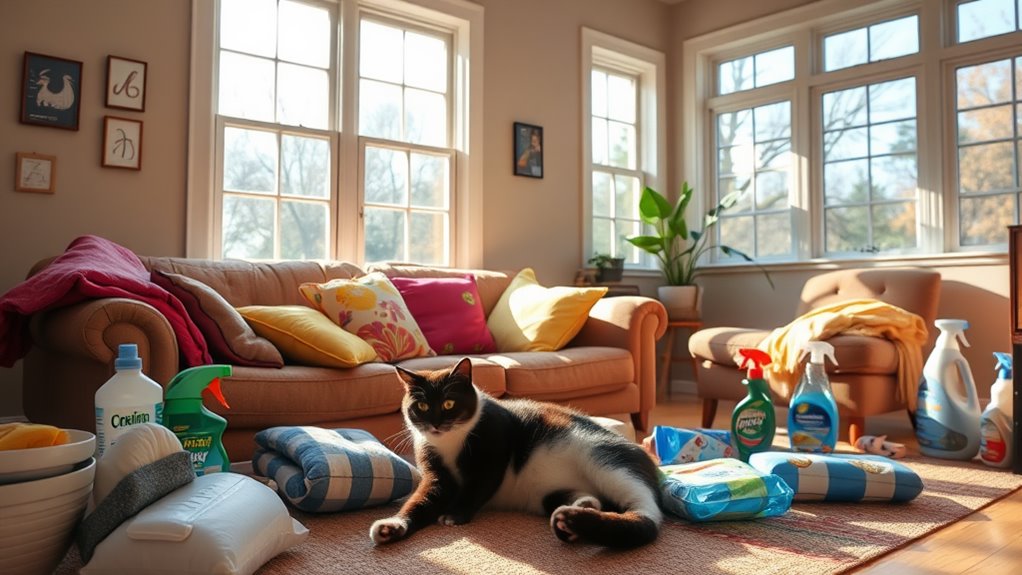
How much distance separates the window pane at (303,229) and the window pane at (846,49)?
331cm

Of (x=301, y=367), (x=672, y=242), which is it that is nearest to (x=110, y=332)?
(x=301, y=367)

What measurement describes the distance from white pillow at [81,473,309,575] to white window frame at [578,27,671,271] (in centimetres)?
376

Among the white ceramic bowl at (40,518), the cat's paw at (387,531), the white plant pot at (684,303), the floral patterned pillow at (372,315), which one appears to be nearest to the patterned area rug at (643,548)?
the cat's paw at (387,531)

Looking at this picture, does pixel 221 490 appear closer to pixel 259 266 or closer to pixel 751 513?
pixel 751 513

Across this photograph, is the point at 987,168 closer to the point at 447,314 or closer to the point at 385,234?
the point at 447,314

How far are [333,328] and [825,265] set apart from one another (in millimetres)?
3248

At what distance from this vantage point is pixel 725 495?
6.34 ft

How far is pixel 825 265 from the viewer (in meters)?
4.76

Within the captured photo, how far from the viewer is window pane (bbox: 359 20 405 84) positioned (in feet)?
13.6

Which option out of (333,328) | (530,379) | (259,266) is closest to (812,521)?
(530,379)

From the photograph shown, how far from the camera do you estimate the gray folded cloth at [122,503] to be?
4.59 ft

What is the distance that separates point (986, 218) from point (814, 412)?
212 cm

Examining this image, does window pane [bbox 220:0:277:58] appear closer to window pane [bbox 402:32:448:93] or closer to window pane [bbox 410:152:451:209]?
window pane [bbox 402:32:448:93]

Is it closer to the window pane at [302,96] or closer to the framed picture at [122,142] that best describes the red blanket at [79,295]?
the framed picture at [122,142]
